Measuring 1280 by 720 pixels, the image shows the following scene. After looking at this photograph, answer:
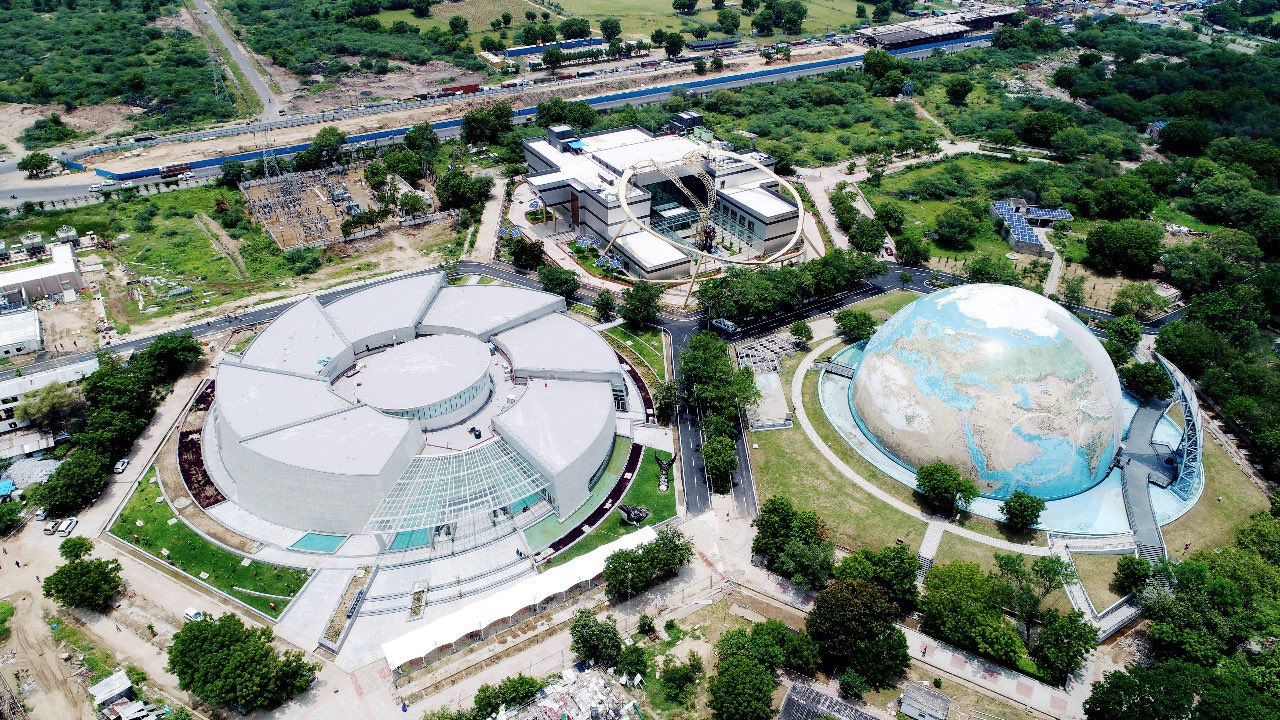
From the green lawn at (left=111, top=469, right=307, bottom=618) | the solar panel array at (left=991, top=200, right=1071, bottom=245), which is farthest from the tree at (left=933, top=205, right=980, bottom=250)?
the green lawn at (left=111, top=469, right=307, bottom=618)

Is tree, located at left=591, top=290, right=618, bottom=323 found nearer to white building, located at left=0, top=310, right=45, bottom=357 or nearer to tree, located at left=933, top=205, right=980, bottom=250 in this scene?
tree, located at left=933, top=205, right=980, bottom=250

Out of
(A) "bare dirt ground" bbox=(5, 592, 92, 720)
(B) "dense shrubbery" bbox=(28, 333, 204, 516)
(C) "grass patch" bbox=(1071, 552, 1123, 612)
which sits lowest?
(C) "grass patch" bbox=(1071, 552, 1123, 612)

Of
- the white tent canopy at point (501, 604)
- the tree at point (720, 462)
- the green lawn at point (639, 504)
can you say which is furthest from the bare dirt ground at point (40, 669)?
the tree at point (720, 462)

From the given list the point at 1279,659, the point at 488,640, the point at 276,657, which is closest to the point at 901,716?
the point at 1279,659

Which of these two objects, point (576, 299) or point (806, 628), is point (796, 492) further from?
point (576, 299)

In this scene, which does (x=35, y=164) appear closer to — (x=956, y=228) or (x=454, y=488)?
(x=454, y=488)

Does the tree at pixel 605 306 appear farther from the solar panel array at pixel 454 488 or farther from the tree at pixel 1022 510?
the tree at pixel 1022 510
